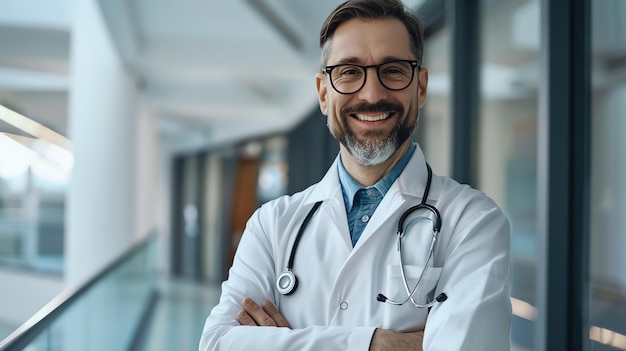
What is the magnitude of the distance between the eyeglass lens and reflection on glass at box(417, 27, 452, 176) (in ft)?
7.83

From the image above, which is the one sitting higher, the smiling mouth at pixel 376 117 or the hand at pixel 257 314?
the smiling mouth at pixel 376 117

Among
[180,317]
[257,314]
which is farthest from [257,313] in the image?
[180,317]

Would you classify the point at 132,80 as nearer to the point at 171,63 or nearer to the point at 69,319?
the point at 171,63

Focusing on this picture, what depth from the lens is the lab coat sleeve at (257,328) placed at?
154cm

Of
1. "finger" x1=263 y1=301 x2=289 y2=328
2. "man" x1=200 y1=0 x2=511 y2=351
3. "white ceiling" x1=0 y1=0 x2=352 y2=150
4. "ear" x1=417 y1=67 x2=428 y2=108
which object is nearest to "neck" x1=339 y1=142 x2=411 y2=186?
"man" x1=200 y1=0 x2=511 y2=351

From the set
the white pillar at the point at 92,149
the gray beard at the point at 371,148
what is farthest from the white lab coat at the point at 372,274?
the white pillar at the point at 92,149

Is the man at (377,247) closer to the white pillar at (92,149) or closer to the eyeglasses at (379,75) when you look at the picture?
the eyeglasses at (379,75)

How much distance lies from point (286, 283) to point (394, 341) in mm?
321

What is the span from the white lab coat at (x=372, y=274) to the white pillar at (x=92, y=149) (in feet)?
19.9

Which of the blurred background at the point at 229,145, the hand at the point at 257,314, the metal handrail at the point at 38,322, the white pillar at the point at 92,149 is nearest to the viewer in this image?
the hand at the point at 257,314

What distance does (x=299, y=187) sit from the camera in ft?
35.5

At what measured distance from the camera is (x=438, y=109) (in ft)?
13.9

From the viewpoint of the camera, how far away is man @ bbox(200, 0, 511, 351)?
1502 mm

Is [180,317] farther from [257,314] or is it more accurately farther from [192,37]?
[257,314]
